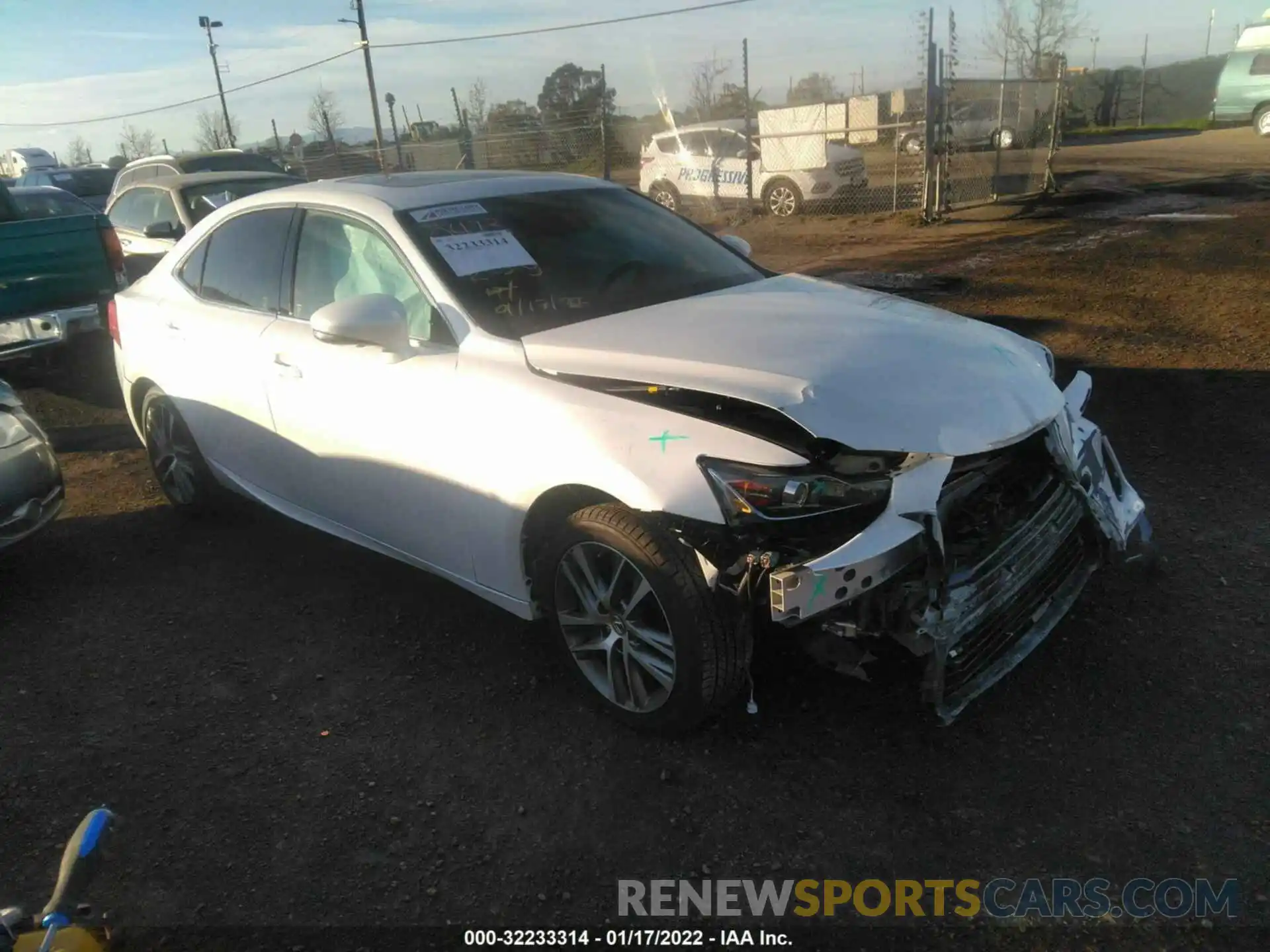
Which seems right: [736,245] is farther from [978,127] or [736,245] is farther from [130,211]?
[978,127]

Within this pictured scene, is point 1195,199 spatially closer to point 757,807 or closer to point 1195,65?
point 757,807

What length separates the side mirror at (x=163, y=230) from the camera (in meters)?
8.80

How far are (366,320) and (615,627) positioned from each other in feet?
4.48

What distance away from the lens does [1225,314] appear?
7.09 m

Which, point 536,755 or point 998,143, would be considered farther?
point 998,143

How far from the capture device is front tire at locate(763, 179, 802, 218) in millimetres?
15016

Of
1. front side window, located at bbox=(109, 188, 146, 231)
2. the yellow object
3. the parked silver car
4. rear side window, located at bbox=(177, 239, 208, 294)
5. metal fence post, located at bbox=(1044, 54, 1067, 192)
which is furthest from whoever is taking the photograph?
metal fence post, located at bbox=(1044, 54, 1067, 192)

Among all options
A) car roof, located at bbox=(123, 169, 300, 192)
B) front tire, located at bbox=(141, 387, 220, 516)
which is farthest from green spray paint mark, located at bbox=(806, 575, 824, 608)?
car roof, located at bbox=(123, 169, 300, 192)

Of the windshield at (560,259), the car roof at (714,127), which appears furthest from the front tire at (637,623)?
the car roof at (714,127)

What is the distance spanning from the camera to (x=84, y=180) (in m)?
17.8

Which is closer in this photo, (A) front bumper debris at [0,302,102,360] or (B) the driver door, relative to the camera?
(B) the driver door

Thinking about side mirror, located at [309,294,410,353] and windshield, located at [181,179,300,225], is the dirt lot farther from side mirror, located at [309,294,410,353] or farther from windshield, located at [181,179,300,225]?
windshield, located at [181,179,300,225]

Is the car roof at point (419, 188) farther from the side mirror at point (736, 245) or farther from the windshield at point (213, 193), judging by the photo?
the windshield at point (213, 193)

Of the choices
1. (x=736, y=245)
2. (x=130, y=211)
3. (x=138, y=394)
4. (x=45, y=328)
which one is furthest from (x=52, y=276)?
(x=736, y=245)
